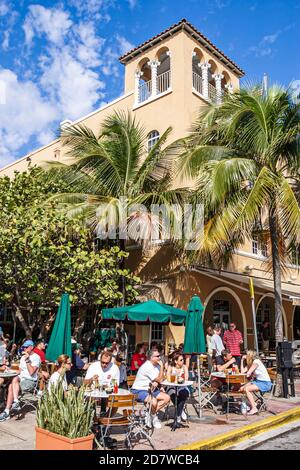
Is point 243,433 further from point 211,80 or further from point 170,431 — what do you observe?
point 211,80

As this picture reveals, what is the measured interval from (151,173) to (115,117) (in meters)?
2.26

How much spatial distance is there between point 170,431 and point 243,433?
117 cm

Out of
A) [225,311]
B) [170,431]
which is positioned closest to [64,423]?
[170,431]

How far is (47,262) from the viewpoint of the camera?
1223 centimetres

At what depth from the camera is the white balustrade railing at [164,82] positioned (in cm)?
1778

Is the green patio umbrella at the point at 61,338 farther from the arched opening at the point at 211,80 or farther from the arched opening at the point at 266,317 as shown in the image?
the arched opening at the point at 211,80

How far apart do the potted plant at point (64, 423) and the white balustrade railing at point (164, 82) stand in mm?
14677

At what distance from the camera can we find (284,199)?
1052 centimetres

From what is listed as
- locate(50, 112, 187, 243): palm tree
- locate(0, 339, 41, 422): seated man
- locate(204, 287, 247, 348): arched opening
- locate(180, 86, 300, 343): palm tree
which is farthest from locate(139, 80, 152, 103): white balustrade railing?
locate(0, 339, 41, 422): seated man

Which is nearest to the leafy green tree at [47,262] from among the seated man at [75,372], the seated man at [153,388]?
the seated man at [75,372]

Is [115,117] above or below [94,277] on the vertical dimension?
above
